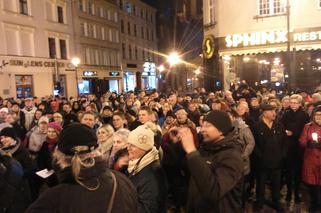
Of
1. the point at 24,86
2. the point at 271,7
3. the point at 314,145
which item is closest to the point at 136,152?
the point at 314,145

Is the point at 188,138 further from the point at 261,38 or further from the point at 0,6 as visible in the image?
the point at 0,6

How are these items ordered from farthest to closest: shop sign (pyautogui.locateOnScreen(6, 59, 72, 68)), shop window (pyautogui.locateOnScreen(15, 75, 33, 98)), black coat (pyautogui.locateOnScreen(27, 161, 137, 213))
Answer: shop window (pyautogui.locateOnScreen(15, 75, 33, 98)) → shop sign (pyautogui.locateOnScreen(6, 59, 72, 68)) → black coat (pyautogui.locateOnScreen(27, 161, 137, 213))

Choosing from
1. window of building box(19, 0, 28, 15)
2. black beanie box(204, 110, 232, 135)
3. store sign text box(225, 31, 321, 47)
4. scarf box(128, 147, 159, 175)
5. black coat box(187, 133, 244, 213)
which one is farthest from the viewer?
window of building box(19, 0, 28, 15)

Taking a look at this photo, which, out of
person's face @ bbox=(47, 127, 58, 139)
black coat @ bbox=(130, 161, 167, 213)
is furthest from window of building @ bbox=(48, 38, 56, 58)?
black coat @ bbox=(130, 161, 167, 213)

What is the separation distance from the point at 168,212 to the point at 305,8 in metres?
13.9

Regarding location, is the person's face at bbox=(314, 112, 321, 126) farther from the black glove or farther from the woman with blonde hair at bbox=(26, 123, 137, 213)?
the woman with blonde hair at bbox=(26, 123, 137, 213)

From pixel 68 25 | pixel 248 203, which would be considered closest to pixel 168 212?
pixel 248 203

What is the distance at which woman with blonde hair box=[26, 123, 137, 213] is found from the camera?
1954mm

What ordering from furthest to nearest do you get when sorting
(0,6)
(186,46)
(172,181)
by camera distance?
1. (186,46)
2. (0,6)
3. (172,181)

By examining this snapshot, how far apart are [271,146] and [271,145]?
17 mm

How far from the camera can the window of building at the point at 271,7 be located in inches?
656

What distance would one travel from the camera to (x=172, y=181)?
5.31 metres

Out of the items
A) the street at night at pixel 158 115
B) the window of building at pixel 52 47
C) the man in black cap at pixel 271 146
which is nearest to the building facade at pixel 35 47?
the window of building at pixel 52 47

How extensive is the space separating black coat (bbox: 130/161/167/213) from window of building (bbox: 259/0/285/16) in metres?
15.3
